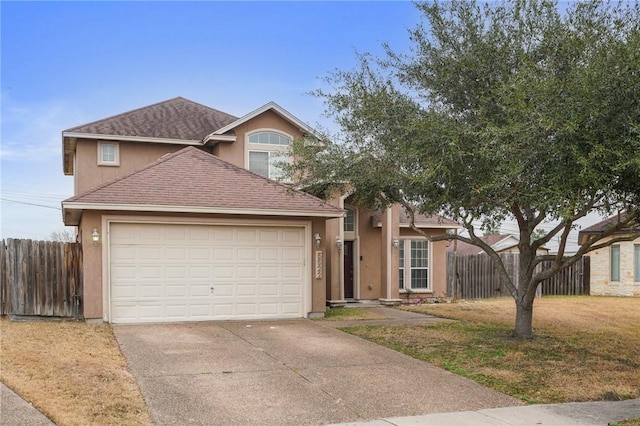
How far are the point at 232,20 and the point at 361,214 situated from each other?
333 inches

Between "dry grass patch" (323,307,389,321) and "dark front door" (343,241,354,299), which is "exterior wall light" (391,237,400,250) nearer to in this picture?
"dark front door" (343,241,354,299)

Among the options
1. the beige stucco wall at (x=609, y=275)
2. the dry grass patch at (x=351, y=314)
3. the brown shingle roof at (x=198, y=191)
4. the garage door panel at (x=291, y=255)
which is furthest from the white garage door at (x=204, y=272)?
the beige stucco wall at (x=609, y=275)

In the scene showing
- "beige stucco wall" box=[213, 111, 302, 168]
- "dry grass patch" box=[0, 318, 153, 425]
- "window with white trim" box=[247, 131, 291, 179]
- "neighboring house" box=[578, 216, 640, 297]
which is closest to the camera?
"dry grass patch" box=[0, 318, 153, 425]

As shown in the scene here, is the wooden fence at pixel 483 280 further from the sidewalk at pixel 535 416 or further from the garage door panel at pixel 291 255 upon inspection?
the sidewalk at pixel 535 416

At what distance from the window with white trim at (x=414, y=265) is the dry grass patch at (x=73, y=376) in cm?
1169

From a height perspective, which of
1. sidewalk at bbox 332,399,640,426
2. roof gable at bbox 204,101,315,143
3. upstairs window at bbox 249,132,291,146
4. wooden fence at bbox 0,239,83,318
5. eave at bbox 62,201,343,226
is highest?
roof gable at bbox 204,101,315,143

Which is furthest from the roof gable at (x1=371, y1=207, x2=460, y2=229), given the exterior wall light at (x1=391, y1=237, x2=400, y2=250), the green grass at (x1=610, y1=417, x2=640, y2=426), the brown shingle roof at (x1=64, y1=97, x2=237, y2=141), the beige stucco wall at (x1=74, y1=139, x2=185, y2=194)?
the green grass at (x1=610, y1=417, x2=640, y2=426)

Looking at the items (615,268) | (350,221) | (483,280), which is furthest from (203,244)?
(615,268)

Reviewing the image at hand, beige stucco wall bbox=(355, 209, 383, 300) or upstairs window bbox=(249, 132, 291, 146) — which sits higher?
upstairs window bbox=(249, 132, 291, 146)

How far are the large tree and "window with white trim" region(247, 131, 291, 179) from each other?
6162 mm

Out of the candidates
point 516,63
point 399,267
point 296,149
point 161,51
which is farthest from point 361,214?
point 516,63

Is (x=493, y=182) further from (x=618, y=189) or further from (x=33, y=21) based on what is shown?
(x=33, y=21)

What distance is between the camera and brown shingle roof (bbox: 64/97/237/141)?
2041 centimetres

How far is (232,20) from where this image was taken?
14.0 meters
